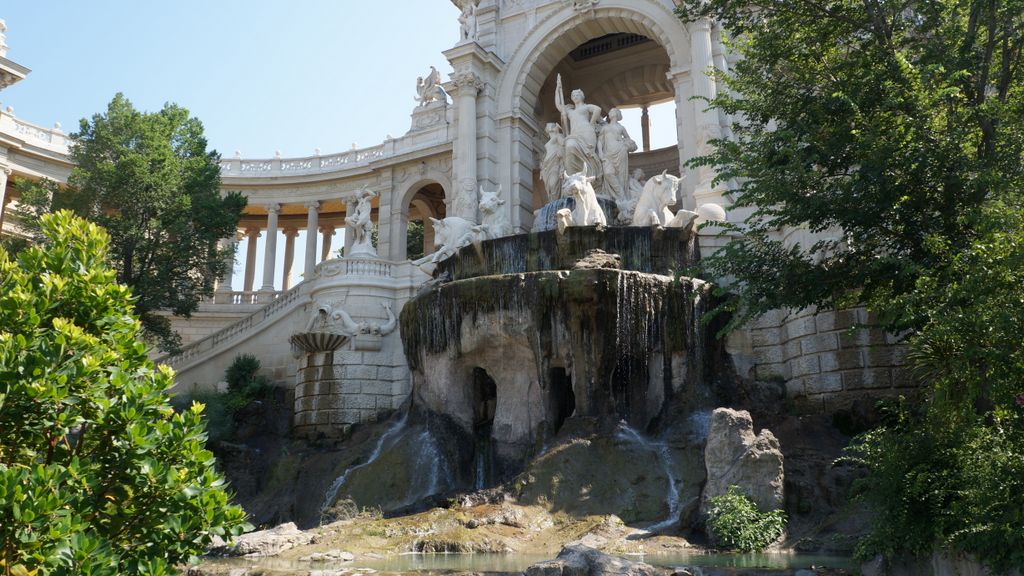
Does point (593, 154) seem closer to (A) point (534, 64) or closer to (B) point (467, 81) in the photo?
(A) point (534, 64)

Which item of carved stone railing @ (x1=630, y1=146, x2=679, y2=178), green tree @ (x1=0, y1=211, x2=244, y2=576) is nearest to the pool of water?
green tree @ (x1=0, y1=211, x2=244, y2=576)

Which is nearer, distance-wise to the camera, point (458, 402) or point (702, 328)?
point (702, 328)

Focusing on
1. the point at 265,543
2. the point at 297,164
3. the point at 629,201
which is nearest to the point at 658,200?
the point at 629,201

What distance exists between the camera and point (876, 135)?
10.5 metres

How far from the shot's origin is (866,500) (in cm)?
884

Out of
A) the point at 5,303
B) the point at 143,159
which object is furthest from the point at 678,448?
the point at 143,159

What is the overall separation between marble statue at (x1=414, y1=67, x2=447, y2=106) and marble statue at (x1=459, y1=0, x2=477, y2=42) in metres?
8.45

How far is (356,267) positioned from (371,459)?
854 centimetres

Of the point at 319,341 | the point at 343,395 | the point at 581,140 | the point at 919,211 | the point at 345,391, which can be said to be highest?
the point at 581,140

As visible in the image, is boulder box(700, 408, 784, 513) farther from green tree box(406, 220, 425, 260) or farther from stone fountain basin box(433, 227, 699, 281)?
green tree box(406, 220, 425, 260)

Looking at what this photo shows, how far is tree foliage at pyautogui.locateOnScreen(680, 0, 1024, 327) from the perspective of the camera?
10.3 meters

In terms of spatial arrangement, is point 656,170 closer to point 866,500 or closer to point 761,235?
point 761,235

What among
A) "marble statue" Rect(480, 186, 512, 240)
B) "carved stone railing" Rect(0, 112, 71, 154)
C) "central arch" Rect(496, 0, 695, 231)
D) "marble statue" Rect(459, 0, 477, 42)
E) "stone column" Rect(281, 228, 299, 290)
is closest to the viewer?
"marble statue" Rect(480, 186, 512, 240)

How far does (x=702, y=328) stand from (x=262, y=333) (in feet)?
57.0
